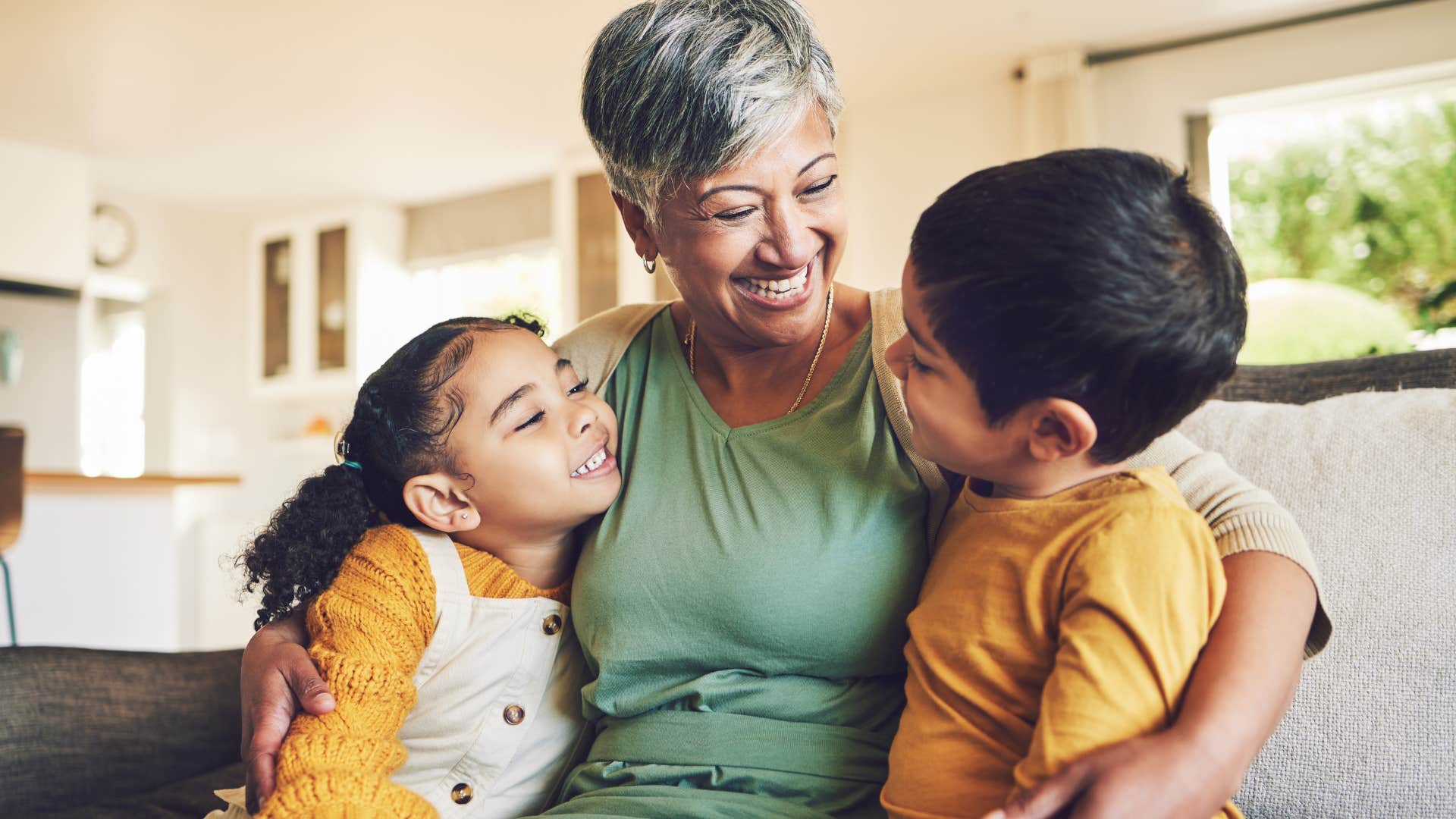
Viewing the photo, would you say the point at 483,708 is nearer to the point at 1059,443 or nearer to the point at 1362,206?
the point at 1059,443

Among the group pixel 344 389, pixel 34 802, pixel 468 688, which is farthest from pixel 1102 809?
pixel 344 389

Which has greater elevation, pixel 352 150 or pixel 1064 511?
pixel 352 150

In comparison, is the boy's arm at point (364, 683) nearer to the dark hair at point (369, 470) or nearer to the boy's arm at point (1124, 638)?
the dark hair at point (369, 470)

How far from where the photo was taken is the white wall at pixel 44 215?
591 centimetres

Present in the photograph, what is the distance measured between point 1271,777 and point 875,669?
0.42 m

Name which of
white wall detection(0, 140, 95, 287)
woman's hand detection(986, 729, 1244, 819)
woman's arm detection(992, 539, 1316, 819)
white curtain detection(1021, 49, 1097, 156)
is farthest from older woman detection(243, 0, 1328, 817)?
white wall detection(0, 140, 95, 287)

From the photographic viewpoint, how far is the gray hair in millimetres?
1128

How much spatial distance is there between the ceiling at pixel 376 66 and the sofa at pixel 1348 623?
352 cm

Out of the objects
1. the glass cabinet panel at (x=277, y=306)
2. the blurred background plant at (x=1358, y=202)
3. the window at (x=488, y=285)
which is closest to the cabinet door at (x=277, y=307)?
the glass cabinet panel at (x=277, y=306)

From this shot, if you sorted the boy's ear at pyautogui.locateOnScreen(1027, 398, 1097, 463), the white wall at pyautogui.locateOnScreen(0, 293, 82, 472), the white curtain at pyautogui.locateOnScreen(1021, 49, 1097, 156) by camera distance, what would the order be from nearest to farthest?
the boy's ear at pyautogui.locateOnScreen(1027, 398, 1097, 463) < the white curtain at pyautogui.locateOnScreen(1021, 49, 1097, 156) < the white wall at pyautogui.locateOnScreen(0, 293, 82, 472)

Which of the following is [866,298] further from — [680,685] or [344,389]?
[344,389]

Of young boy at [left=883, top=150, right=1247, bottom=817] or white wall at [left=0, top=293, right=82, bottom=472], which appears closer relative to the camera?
young boy at [left=883, top=150, right=1247, bottom=817]

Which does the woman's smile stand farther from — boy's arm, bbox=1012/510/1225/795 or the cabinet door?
the cabinet door

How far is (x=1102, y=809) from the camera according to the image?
741mm
